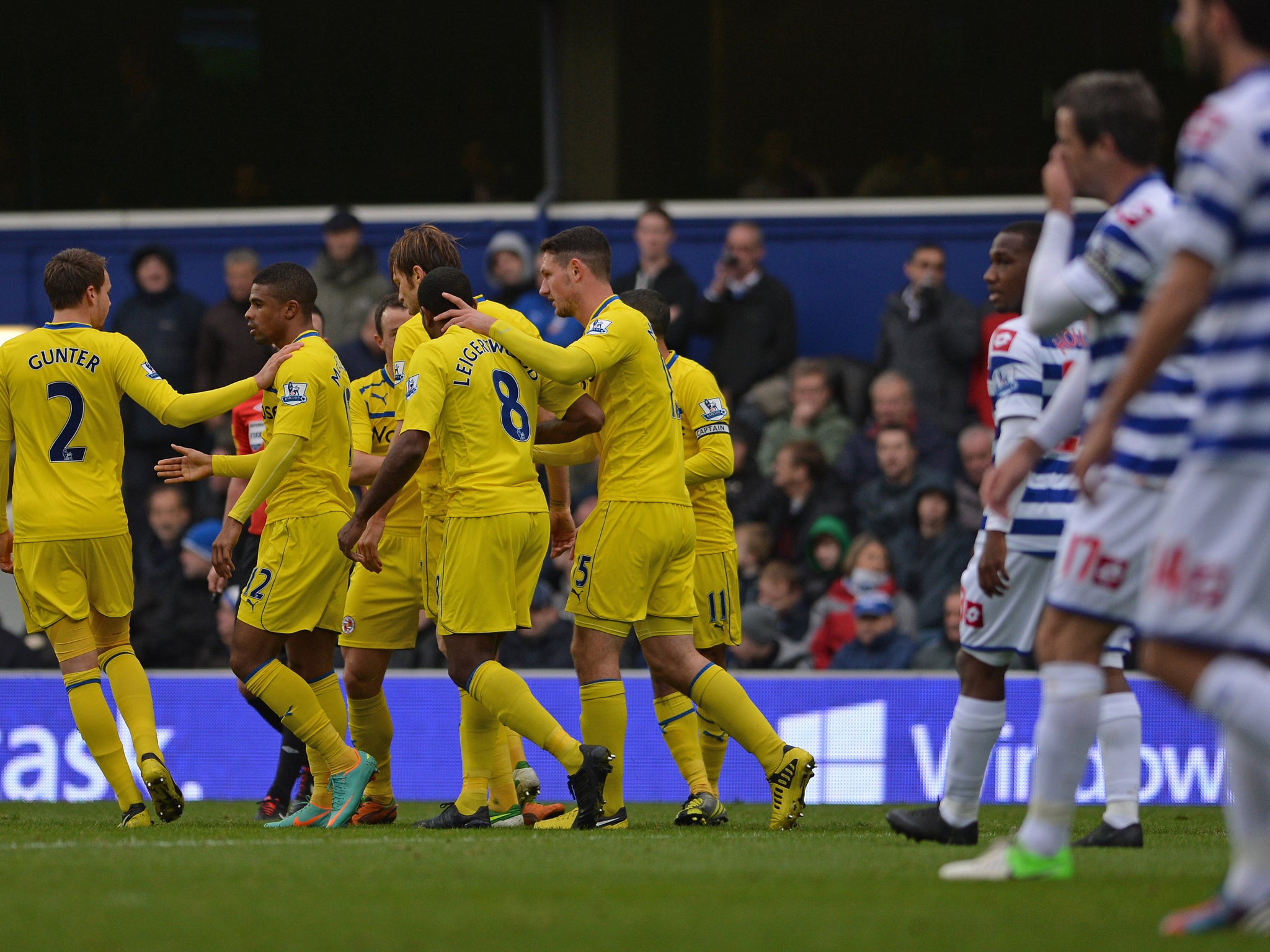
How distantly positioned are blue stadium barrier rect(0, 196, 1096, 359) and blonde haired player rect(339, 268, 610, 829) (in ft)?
21.0

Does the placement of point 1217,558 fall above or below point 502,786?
above

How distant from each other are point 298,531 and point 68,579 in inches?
43.3

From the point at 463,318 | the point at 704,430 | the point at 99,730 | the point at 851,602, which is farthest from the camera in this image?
the point at 851,602

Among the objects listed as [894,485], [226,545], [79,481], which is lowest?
[894,485]

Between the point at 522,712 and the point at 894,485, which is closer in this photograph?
the point at 522,712

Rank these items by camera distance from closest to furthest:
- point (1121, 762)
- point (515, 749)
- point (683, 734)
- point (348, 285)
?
1. point (1121, 762)
2. point (683, 734)
3. point (515, 749)
4. point (348, 285)

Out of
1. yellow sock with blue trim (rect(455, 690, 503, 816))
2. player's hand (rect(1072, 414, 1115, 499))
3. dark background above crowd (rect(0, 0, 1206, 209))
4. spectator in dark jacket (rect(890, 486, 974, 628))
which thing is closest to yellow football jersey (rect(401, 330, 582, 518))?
yellow sock with blue trim (rect(455, 690, 503, 816))

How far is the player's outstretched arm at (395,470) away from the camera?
662cm

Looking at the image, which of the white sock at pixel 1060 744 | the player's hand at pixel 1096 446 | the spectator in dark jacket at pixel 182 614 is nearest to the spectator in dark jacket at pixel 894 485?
the spectator in dark jacket at pixel 182 614

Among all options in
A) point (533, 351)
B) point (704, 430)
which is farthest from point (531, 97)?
point (533, 351)

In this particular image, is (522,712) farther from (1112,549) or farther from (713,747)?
(1112,549)

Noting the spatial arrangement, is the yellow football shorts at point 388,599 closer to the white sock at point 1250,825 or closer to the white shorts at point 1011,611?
the white shorts at point 1011,611

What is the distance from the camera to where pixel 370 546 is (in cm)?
701

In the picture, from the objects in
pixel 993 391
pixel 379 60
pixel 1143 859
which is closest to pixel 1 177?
pixel 379 60
